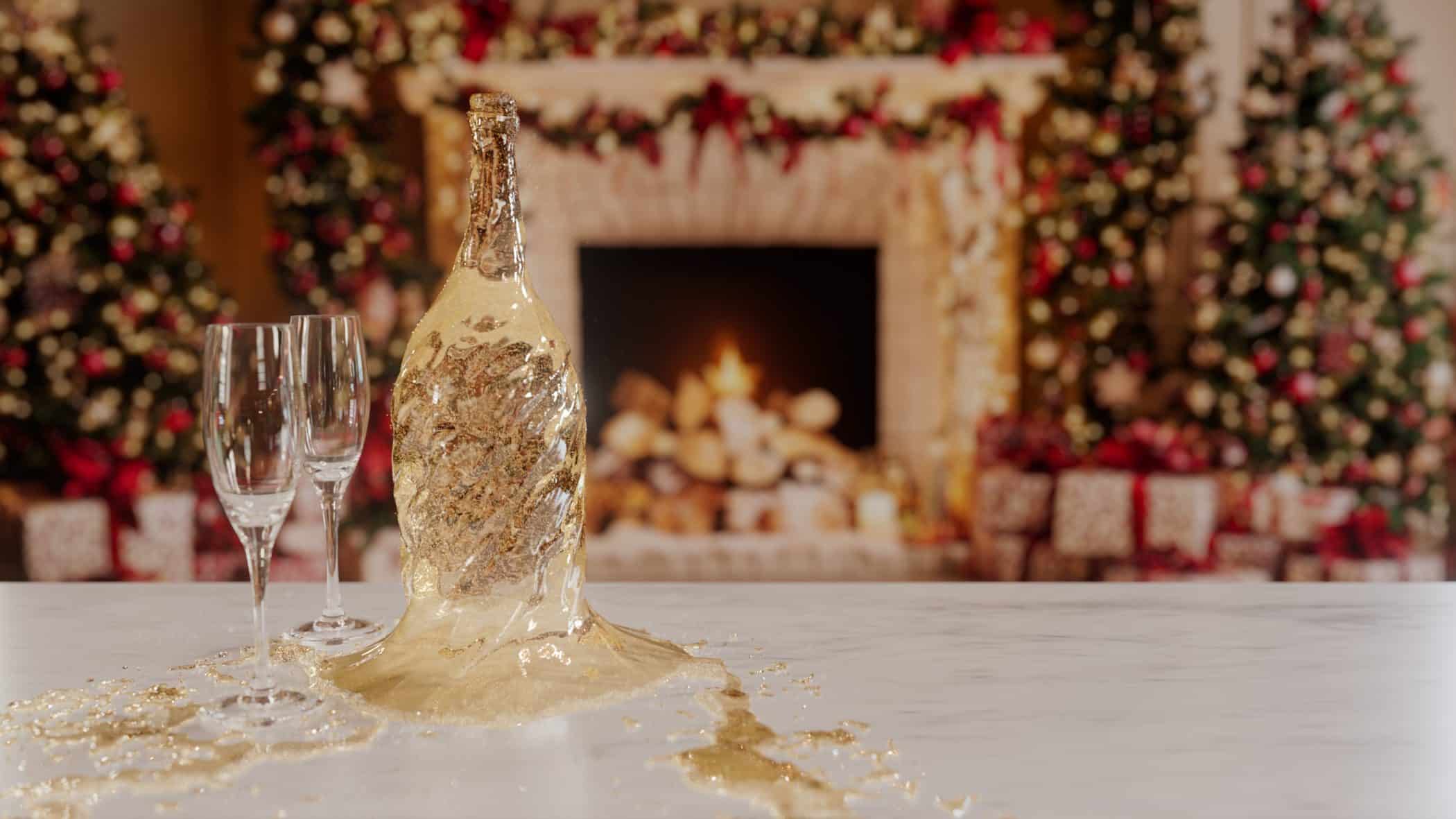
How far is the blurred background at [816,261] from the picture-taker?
4102 millimetres

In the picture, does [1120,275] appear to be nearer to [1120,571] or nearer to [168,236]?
[1120,571]

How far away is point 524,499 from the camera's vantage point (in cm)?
87

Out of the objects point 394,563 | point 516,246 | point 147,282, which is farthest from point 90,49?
point 516,246

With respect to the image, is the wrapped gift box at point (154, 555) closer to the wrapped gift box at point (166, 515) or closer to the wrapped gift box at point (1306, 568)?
the wrapped gift box at point (166, 515)

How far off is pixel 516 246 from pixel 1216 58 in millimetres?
4708

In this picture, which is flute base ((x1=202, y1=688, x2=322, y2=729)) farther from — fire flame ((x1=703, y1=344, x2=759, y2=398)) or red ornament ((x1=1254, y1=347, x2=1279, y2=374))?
fire flame ((x1=703, y1=344, x2=759, y2=398))

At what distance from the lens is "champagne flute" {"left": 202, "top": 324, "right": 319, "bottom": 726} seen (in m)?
0.81

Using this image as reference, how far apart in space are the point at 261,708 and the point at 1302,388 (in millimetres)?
4220

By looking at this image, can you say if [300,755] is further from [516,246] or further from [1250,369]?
[1250,369]

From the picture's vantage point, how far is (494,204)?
90cm

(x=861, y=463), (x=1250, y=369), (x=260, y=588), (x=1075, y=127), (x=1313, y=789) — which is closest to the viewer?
(x=1313, y=789)

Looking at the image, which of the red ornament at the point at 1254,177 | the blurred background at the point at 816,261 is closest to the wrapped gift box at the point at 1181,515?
the blurred background at the point at 816,261

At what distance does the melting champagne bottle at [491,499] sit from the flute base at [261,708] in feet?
0.12

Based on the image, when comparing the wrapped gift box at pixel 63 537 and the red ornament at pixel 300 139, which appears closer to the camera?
the wrapped gift box at pixel 63 537
